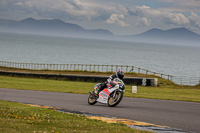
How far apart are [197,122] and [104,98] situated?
528cm

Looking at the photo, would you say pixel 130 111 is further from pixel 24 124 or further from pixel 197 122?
pixel 24 124

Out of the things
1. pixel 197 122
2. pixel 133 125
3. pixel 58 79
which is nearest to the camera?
pixel 133 125

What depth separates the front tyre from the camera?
15349 millimetres

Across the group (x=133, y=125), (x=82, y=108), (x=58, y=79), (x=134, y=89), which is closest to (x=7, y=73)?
(x=58, y=79)

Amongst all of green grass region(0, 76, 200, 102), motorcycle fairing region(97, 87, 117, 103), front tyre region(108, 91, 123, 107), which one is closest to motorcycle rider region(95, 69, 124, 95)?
motorcycle fairing region(97, 87, 117, 103)

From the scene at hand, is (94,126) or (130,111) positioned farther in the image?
(130,111)

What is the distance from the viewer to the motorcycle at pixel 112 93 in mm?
15340

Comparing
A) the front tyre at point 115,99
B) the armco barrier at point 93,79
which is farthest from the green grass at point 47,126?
the armco barrier at point 93,79

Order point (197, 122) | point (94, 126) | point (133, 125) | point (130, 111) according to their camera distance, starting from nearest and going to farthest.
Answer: point (94, 126), point (133, 125), point (197, 122), point (130, 111)

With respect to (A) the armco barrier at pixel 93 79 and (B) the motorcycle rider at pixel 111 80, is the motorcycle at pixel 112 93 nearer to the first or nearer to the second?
(B) the motorcycle rider at pixel 111 80

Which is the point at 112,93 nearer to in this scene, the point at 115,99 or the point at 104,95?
the point at 115,99

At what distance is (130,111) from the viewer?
14.8 metres

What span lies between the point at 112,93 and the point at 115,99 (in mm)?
332

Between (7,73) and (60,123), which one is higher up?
(7,73)
